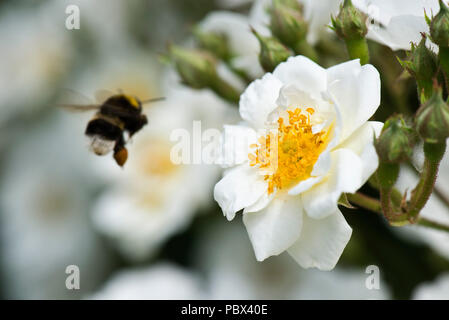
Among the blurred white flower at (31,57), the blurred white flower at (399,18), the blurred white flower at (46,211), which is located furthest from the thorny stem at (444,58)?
the blurred white flower at (31,57)

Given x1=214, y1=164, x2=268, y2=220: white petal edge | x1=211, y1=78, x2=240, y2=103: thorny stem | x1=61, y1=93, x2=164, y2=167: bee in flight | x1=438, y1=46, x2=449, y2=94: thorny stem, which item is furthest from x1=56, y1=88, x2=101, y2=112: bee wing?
x1=438, y1=46, x2=449, y2=94: thorny stem

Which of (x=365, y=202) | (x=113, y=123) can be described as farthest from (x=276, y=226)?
(x=113, y=123)

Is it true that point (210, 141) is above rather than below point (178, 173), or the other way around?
above

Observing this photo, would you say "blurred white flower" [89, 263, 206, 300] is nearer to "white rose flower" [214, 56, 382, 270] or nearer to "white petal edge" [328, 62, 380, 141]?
"white rose flower" [214, 56, 382, 270]
